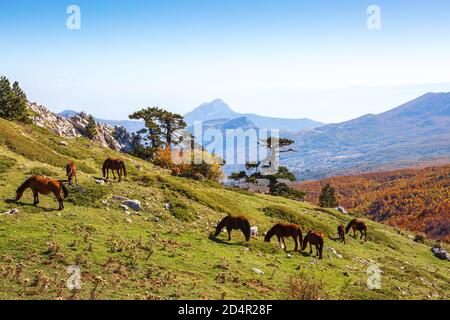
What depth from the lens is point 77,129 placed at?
9488 cm

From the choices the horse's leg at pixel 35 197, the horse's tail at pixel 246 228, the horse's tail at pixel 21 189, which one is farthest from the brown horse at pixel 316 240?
the horse's tail at pixel 21 189

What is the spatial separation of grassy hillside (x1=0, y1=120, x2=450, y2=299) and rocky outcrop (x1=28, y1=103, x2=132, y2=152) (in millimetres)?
41830

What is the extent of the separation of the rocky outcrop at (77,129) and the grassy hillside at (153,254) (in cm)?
4183

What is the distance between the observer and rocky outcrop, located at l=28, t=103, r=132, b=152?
79.4 metres

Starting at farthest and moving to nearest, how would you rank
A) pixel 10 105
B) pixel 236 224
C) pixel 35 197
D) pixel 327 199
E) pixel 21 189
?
pixel 327 199
pixel 10 105
pixel 236 224
pixel 35 197
pixel 21 189

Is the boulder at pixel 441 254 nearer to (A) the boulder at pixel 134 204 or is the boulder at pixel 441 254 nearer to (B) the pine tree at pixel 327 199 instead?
(A) the boulder at pixel 134 204

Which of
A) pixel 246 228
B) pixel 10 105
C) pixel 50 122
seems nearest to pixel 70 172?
pixel 246 228

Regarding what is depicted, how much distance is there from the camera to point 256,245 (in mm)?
27141

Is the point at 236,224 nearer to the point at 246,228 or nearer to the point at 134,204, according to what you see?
the point at 246,228

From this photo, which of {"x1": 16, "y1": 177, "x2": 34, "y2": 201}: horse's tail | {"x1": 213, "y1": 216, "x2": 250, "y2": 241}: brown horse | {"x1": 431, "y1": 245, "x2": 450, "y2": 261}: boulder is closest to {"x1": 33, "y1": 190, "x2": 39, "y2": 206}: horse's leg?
{"x1": 16, "y1": 177, "x2": 34, "y2": 201}: horse's tail

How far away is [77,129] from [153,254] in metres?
80.4
